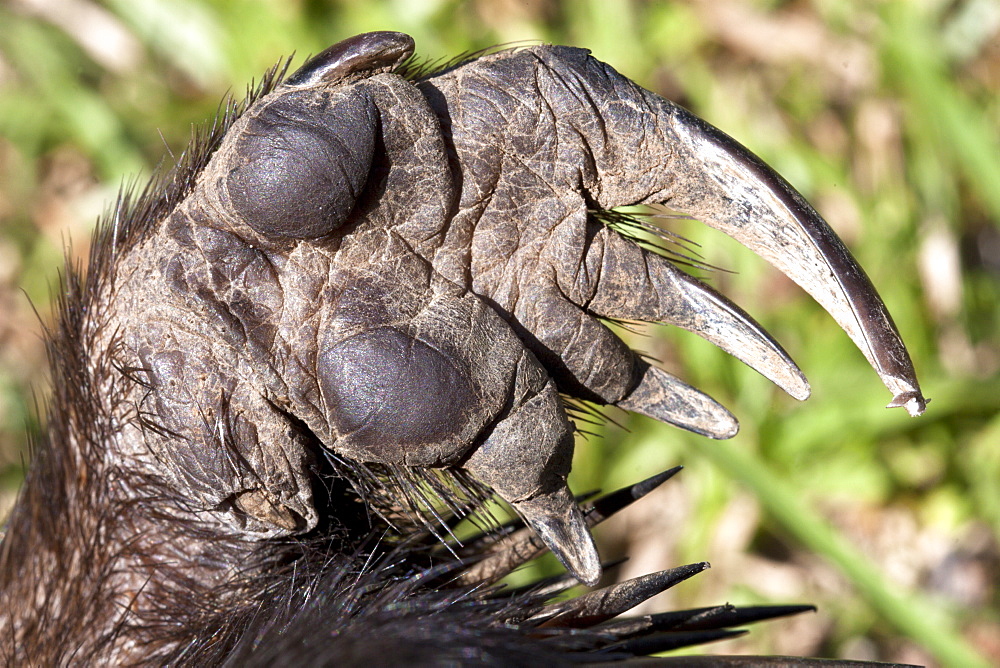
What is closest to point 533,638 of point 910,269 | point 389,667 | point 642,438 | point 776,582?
point 389,667

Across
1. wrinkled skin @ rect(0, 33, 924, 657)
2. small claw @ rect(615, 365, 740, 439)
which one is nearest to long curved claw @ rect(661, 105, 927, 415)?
wrinkled skin @ rect(0, 33, 924, 657)

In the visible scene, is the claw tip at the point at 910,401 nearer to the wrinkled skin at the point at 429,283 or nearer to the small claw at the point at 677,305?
the wrinkled skin at the point at 429,283

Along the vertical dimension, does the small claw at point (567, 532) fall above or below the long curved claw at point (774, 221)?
below

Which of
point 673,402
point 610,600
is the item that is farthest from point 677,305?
point 610,600

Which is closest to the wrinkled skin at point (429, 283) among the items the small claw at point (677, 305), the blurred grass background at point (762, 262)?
the small claw at point (677, 305)

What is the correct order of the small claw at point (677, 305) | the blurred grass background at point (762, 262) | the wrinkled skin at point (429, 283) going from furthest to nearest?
the blurred grass background at point (762, 262) → the small claw at point (677, 305) → the wrinkled skin at point (429, 283)

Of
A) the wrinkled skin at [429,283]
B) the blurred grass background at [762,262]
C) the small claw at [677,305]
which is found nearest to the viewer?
the wrinkled skin at [429,283]

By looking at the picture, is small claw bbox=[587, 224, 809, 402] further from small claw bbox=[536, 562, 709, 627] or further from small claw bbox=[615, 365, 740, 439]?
small claw bbox=[536, 562, 709, 627]

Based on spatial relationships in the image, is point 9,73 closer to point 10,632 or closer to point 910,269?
point 10,632
